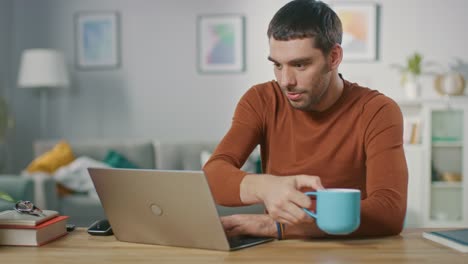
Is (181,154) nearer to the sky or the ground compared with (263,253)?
nearer to the ground

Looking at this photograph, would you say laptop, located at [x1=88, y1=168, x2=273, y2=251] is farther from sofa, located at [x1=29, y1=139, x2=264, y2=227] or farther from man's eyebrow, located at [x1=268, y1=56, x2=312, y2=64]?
sofa, located at [x1=29, y1=139, x2=264, y2=227]

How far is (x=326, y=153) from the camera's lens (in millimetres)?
1684

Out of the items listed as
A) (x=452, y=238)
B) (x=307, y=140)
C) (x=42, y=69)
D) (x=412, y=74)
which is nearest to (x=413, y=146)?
(x=412, y=74)

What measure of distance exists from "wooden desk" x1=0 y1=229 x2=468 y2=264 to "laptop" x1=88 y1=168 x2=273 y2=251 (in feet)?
0.07

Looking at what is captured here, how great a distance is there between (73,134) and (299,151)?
3.69 metres

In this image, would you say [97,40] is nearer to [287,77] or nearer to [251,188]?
[287,77]

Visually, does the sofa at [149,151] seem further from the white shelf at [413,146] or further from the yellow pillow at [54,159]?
the white shelf at [413,146]

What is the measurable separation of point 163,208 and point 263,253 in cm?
21

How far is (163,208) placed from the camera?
47.9 inches

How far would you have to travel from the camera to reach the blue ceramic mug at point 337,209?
1.13 m

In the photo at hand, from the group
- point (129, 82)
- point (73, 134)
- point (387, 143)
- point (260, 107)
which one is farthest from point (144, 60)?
point (387, 143)

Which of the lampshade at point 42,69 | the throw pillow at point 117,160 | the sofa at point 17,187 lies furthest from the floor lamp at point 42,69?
the sofa at point 17,187

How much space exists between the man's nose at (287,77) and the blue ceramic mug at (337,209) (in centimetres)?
43

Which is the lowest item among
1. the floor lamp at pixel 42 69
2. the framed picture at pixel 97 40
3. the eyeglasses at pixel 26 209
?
the eyeglasses at pixel 26 209
